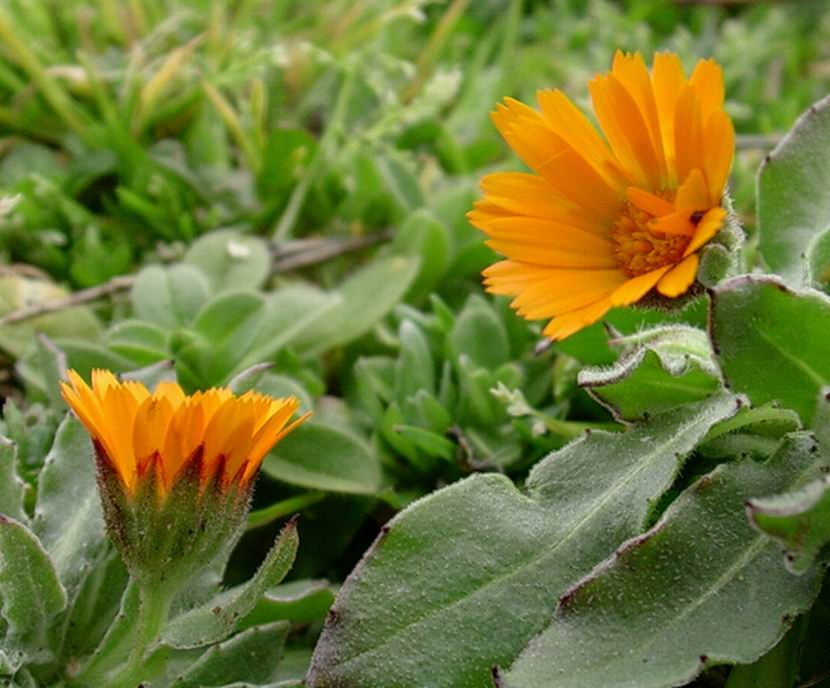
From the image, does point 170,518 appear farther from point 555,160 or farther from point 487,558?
point 555,160

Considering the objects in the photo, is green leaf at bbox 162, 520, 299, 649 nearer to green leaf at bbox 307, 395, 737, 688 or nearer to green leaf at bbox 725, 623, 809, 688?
green leaf at bbox 307, 395, 737, 688

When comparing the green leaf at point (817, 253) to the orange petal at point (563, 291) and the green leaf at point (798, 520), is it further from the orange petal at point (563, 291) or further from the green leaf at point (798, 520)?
the green leaf at point (798, 520)

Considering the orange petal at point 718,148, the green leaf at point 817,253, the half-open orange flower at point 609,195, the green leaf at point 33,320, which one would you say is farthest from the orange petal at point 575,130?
the green leaf at point 33,320

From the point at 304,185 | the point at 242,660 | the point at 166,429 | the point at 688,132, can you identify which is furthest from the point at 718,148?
the point at 304,185

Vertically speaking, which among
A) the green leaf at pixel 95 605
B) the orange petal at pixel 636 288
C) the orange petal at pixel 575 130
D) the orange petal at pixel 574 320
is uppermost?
the orange petal at pixel 575 130

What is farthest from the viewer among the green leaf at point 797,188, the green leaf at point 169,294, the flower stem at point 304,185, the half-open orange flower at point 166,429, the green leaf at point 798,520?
the flower stem at point 304,185
